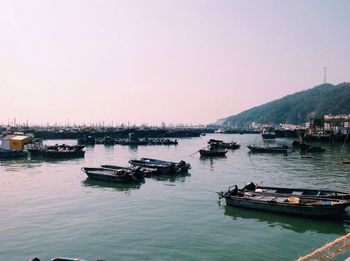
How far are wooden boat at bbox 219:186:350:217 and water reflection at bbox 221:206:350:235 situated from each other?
42cm

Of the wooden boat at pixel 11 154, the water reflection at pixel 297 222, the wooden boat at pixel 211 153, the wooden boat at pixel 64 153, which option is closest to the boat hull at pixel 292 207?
the water reflection at pixel 297 222

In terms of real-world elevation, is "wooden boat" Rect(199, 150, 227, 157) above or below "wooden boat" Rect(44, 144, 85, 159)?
below

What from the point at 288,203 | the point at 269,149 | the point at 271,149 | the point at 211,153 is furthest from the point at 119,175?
the point at 271,149

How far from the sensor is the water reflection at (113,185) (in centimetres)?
3853

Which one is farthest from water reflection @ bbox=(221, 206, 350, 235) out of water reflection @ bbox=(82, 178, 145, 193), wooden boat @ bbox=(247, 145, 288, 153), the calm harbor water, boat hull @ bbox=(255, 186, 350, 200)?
wooden boat @ bbox=(247, 145, 288, 153)

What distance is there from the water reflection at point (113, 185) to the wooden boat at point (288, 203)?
12.4 metres

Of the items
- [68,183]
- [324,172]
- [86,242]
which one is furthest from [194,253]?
[324,172]

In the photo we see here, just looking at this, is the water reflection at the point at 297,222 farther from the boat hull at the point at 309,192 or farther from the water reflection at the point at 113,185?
the water reflection at the point at 113,185

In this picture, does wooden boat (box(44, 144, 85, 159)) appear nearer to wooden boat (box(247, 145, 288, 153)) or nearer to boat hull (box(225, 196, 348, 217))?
wooden boat (box(247, 145, 288, 153))

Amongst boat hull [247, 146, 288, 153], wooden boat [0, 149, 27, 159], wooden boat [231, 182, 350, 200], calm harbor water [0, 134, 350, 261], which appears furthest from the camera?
boat hull [247, 146, 288, 153]

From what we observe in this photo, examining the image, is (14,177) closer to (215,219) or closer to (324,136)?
(215,219)

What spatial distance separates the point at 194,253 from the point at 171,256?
125 centimetres

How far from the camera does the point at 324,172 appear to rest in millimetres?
49438

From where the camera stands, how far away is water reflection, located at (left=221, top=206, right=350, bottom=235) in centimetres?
2361
